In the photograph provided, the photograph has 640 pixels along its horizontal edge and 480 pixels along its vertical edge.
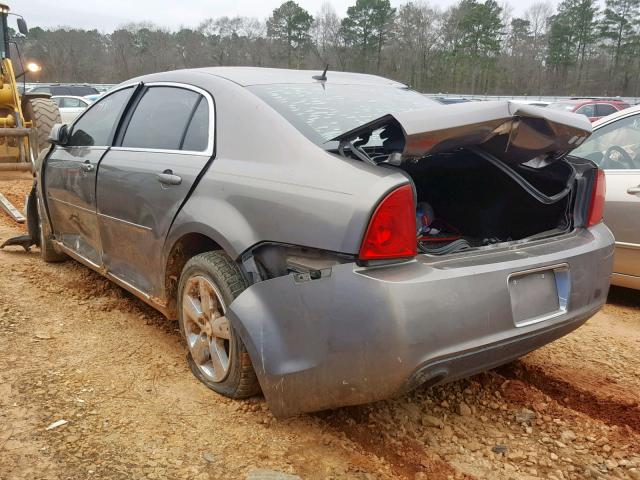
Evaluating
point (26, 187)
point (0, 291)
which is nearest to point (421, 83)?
point (26, 187)

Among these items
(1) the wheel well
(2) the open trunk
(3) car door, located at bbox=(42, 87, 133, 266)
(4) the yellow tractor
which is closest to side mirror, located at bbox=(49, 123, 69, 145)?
(3) car door, located at bbox=(42, 87, 133, 266)

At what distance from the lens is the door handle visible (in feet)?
11.8

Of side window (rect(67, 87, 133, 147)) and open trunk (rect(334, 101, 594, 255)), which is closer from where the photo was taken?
open trunk (rect(334, 101, 594, 255))

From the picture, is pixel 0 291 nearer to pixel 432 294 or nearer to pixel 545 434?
pixel 432 294

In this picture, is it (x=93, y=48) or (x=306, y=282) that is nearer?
(x=306, y=282)

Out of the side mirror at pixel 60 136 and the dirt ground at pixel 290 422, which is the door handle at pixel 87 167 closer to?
the side mirror at pixel 60 136

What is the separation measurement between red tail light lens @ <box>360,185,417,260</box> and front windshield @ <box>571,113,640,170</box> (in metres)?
2.69

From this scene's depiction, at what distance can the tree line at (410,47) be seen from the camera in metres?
47.8

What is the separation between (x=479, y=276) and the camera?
6.83 feet

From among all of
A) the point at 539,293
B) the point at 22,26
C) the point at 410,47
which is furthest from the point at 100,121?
the point at 410,47

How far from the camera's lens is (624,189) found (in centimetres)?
396

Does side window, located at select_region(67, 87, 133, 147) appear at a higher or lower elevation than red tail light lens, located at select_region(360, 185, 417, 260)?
higher

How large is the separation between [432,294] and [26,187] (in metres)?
9.44

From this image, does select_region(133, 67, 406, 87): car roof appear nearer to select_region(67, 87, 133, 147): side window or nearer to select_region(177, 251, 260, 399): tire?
select_region(67, 87, 133, 147): side window
